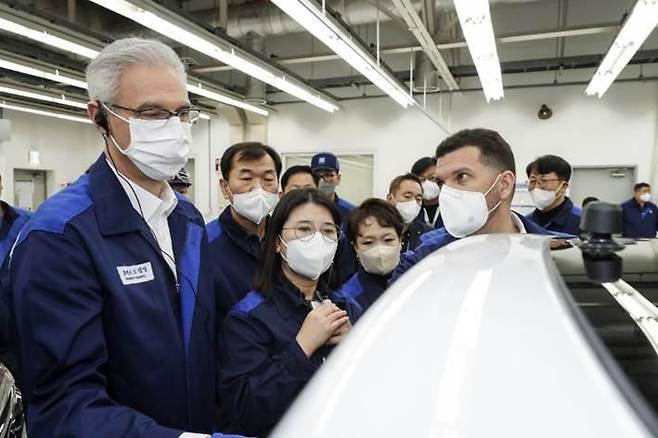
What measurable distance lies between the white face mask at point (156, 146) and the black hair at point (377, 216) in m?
0.99

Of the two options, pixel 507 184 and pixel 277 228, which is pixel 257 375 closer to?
pixel 277 228

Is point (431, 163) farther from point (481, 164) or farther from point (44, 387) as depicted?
point (44, 387)

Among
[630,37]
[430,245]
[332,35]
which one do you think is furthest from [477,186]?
[630,37]

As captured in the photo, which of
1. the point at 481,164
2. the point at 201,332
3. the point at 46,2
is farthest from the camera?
the point at 46,2

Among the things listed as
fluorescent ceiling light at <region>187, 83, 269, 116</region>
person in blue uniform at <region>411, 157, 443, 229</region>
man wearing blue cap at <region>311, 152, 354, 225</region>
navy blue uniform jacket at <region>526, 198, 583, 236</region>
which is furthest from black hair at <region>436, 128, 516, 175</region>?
fluorescent ceiling light at <region>187, 83, 269, 116</region>

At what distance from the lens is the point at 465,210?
72.1 inches

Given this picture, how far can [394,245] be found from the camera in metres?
2.03

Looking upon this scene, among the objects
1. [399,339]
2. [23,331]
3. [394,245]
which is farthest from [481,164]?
[23,331]

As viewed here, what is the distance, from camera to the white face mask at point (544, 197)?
11.1ft

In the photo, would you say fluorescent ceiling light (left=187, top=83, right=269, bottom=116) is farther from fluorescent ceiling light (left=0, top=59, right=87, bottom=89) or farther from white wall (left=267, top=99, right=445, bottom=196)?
fluorescent ceiling light (left=0, top=59, right=87, bottom=89)

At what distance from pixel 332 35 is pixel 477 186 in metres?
2.53

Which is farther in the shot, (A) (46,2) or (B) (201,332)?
(A) (46,2)

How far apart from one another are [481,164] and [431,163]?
8.98 ft

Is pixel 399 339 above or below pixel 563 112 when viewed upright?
below
